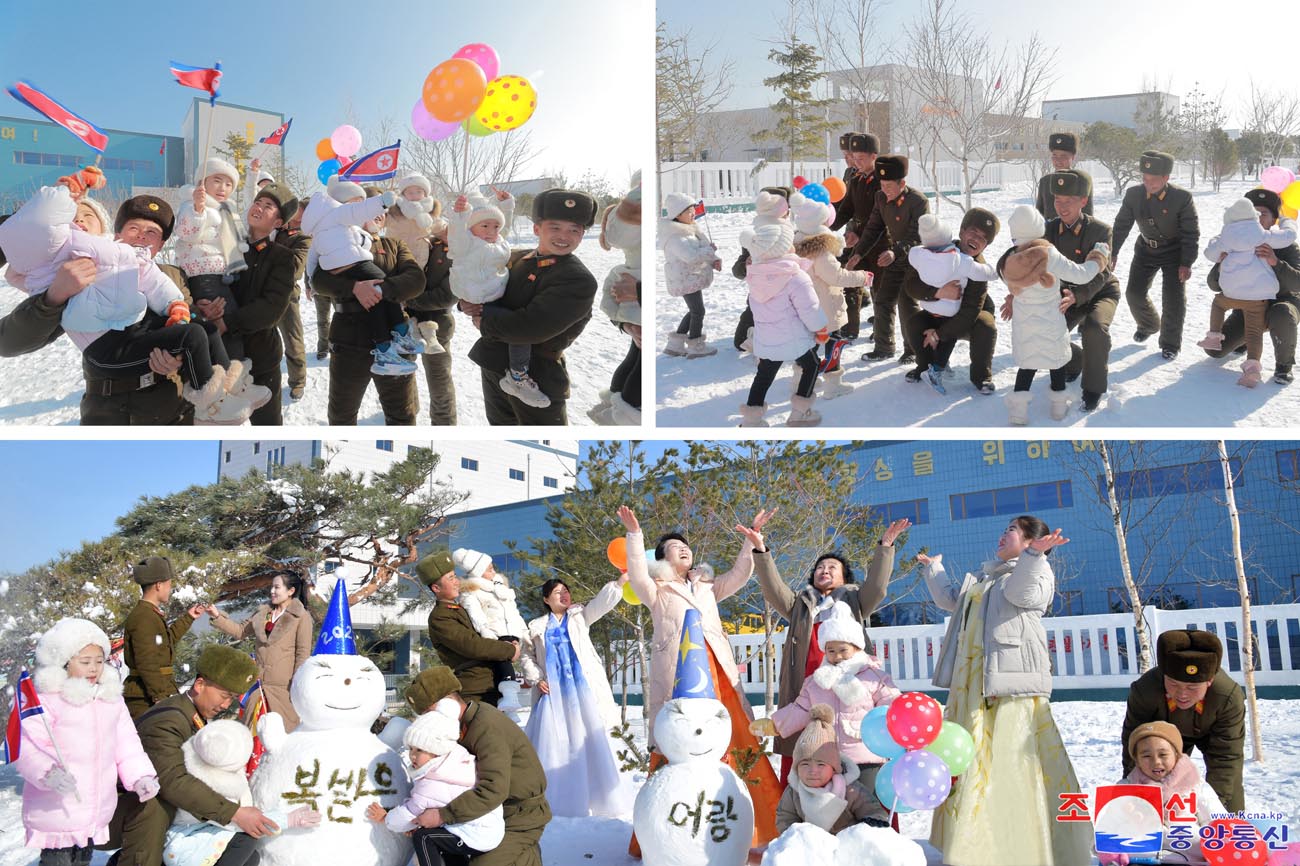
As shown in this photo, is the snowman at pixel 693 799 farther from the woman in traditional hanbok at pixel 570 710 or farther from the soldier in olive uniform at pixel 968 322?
the soldier in olive uniform at pixel 968 322

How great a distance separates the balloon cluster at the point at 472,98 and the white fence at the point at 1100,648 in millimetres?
4350

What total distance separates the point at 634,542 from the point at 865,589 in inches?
43.1

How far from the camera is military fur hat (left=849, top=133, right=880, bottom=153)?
25.0 ft

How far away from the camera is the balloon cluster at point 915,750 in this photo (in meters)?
4.18

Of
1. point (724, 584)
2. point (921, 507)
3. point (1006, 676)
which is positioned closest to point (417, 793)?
point (724, 584)

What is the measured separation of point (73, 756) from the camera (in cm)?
414

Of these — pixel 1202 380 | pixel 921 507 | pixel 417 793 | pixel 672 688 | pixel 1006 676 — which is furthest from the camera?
pixel 921 507

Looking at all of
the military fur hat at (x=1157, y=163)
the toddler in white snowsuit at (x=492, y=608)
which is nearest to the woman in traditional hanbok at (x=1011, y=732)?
the toddler in white snowsuit at (x=492, y=608)

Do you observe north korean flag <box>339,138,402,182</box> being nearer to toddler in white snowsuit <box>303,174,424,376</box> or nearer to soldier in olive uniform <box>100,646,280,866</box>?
toddler in white snowsuit <box>303,174,424,376</box>

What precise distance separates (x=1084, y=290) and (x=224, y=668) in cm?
531

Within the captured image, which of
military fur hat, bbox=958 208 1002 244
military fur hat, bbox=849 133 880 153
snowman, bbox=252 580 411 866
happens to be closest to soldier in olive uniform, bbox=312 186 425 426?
snowman, bbox=252 580 411 866

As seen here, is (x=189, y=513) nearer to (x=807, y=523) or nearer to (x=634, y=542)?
(x=807, y=523)

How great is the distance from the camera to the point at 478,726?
13.1 ft

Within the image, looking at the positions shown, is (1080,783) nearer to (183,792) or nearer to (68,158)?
(183,792)
